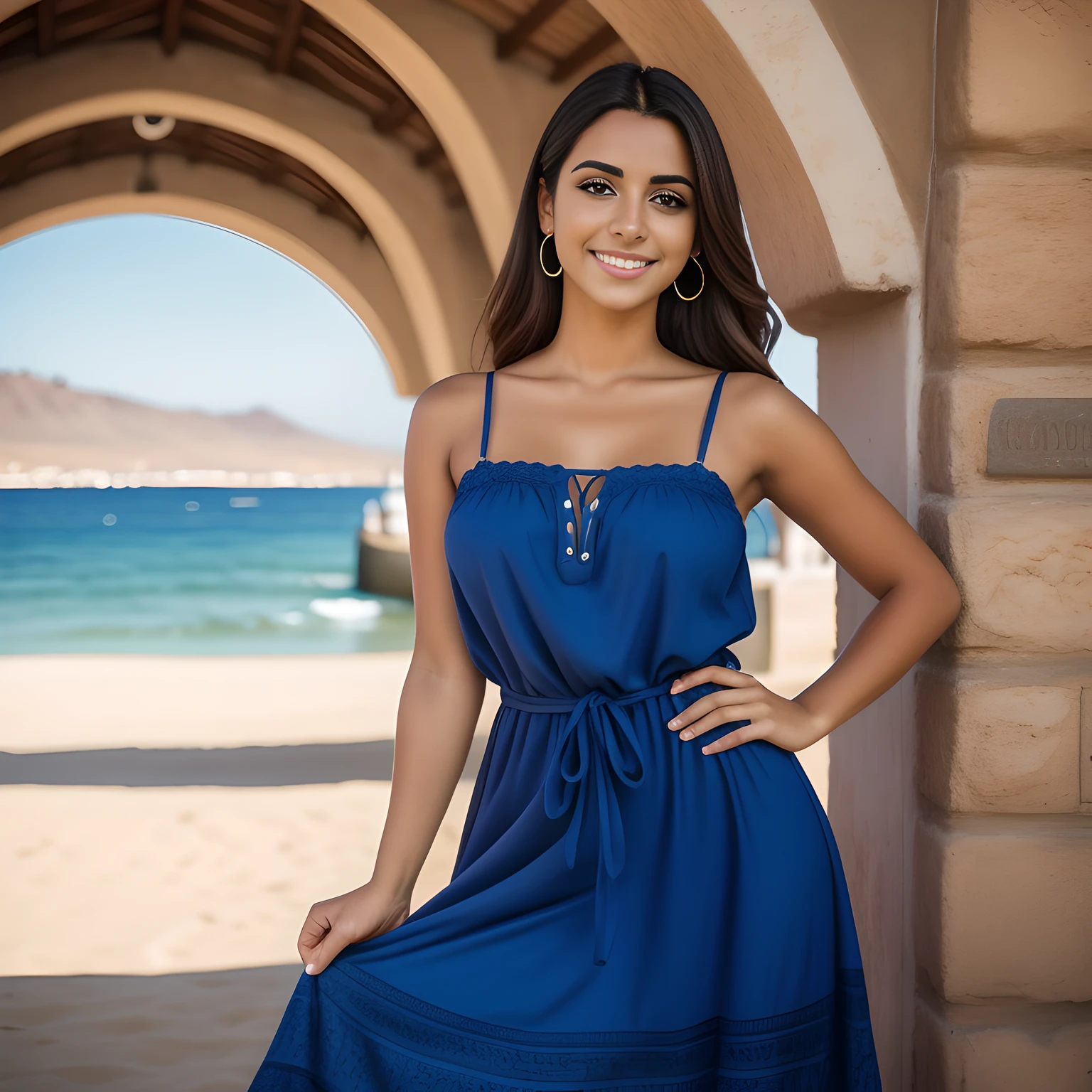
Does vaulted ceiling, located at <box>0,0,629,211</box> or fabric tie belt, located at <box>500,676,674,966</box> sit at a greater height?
vaulted ceiling, located at <box>0,0,629,211</box>

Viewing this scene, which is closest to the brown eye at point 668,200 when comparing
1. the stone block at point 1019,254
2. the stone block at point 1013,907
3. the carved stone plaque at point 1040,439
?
the stone block at point 1019,254

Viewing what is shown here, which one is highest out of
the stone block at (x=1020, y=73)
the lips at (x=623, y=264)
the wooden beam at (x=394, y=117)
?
the wooden beam at (x=394, y=117)

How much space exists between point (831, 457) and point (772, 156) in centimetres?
78

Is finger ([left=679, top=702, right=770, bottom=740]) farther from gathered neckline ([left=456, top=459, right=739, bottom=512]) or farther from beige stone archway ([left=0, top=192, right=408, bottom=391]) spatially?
beige stone archway ([left=0, top=192, right=408, bottom=391])

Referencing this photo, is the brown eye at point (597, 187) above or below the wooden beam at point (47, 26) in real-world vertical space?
below

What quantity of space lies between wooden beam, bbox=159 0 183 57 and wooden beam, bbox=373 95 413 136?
1.25 metres

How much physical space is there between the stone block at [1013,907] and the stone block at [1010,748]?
5 cm

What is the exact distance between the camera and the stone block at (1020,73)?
7.22 ft

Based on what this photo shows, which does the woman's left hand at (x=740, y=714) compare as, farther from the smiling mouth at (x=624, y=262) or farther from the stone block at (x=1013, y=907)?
the smiling mouth at (x=624, y=262)

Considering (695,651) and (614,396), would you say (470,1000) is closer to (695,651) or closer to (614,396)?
(695,651)

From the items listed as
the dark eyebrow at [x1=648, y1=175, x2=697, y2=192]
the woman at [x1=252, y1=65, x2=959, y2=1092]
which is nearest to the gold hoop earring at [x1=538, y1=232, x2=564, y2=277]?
the woman at [x1=252, y1=65, x2=959, y2=1092]

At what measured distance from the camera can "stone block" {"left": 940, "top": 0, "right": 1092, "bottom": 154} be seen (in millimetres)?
2201

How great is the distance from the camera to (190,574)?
147ft

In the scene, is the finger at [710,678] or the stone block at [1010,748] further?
the stone block at [1010,748]
